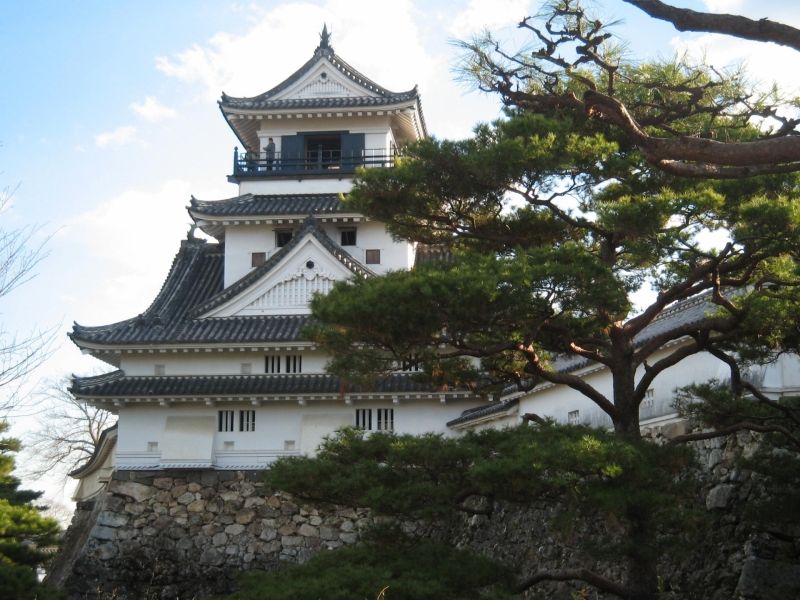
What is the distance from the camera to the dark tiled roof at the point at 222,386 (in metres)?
19.2

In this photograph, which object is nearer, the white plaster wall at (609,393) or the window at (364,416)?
the white plaster wall at (609,393)

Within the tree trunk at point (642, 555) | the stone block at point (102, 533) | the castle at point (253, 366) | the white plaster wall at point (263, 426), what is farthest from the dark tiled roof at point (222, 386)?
the tree trunk at point (642, 555)

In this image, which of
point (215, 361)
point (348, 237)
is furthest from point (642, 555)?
point (348, 237)

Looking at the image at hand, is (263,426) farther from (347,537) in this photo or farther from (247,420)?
(347,537)

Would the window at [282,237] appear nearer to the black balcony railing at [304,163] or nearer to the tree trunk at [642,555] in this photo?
the black balcony railing at [304,163]

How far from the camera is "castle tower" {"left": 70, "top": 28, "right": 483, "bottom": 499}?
19375 mm

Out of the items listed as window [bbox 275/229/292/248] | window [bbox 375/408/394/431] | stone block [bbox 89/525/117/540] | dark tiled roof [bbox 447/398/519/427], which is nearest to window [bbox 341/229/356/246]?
window [bbox 275/229/292/248]

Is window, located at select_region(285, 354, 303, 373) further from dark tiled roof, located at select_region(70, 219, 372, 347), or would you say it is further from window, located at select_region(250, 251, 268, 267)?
window, located at select_region(250, 251, 268, 267)

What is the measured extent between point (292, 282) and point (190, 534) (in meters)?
5.12

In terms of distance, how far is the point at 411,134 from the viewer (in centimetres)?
2348

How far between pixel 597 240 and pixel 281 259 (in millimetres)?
10415

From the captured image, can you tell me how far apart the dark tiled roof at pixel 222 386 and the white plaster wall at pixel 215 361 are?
0.21 meters

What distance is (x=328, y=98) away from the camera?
2256 cm

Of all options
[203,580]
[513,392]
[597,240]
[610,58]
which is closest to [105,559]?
[203,580]
